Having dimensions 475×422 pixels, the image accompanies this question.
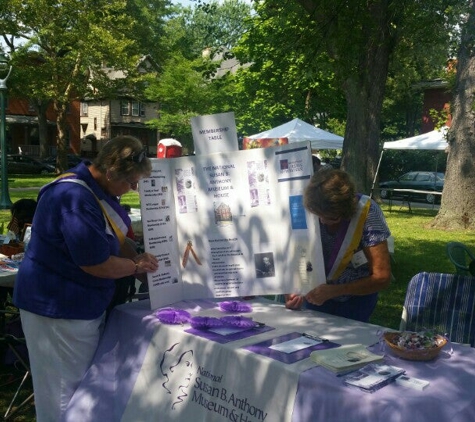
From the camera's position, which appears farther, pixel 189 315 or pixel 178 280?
pixel 178 280

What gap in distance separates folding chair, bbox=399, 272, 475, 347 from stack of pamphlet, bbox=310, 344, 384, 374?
109cm

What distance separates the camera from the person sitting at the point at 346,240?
260 cm

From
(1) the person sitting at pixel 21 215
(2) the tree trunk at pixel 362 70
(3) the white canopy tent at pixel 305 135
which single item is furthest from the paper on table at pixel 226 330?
→ (3) the white canopy tent at pixel 305 135

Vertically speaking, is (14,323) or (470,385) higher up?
(470,385)

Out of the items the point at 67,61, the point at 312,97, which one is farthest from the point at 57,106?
the point at 312,97

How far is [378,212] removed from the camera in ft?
9.18

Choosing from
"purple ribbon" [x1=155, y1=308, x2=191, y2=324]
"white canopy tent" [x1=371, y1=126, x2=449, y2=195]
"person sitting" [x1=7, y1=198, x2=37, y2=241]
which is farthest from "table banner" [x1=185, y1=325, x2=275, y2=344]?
"white canopy tent" [x1=371, y1=126, x2=449, y2=195]

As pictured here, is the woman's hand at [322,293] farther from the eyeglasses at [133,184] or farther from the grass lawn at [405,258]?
the grass lawn at [405,258]

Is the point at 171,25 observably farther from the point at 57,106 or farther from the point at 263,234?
the point at 263,234

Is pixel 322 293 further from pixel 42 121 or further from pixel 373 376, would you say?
pixel 42 121

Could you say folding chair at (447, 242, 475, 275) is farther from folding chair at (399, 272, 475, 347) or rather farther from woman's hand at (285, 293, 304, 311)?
woman's hand at (285, 293, 304, 311)

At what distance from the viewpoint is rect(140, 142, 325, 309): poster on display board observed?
2717 millimetres

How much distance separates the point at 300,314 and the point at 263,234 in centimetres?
47

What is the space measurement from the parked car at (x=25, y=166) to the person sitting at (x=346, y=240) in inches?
1213
